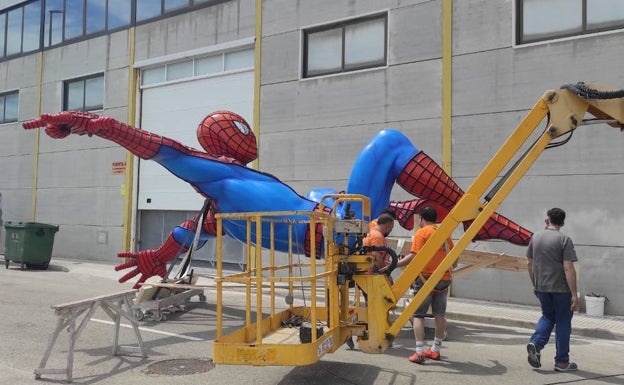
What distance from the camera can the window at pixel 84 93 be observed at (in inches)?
764

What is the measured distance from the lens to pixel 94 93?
19578 millimetres

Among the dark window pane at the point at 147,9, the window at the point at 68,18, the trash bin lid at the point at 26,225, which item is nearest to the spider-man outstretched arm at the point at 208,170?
the window at the point at 68,18

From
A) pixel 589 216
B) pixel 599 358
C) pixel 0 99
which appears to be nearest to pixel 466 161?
pixel 589 216

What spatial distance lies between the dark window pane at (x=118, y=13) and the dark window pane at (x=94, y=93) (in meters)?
1.85

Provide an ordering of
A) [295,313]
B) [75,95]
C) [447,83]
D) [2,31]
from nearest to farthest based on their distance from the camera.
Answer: [295,313], [447,83], [75,95], [2,31]

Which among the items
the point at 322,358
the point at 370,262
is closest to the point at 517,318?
the point at 322,358

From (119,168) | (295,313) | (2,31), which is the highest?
(2,31)

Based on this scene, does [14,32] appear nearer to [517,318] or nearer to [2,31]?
[2,31]

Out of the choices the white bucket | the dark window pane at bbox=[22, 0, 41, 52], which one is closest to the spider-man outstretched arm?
the white bucket

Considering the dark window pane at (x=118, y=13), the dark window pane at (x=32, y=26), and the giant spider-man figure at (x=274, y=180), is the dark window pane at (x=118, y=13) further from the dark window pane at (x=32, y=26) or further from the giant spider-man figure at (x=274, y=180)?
the giant spider-man figure at (x=274, y=180)

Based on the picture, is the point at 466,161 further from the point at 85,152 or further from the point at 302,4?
the point at 85,152

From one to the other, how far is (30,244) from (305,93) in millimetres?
9443

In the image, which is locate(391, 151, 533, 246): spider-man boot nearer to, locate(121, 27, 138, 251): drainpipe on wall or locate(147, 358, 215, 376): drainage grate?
locate(147, 358, 215, 376): drainage grate

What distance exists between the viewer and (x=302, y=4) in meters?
14.4
